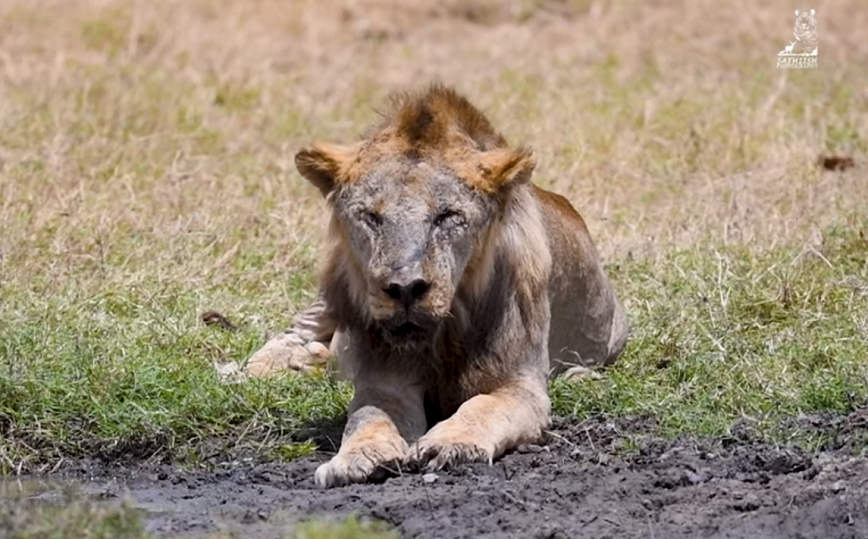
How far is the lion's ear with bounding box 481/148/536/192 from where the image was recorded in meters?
6.47

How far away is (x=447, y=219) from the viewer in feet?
20.6

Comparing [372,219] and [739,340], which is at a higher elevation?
[372,219]

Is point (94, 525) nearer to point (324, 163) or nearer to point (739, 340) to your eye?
point (324, 163)

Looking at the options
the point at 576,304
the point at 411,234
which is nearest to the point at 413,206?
the point at 411,234

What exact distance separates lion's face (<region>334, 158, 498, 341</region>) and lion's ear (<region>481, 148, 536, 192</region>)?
0.07m

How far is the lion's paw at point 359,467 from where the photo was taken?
19.6ft

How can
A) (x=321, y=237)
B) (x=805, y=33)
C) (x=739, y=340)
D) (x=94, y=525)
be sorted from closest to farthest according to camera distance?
(x=94, y=525)
(x=739, y=340)
(x=321, y=237)
(x=805, y=33)

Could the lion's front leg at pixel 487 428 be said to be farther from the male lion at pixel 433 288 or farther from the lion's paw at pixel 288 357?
the lion's paw at pixel 288 357

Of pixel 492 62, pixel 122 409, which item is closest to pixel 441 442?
pixel 122 409

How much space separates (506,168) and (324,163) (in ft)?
2.26

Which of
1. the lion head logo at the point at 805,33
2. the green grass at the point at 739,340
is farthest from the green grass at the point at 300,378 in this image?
the lion head logo at the point at 805,33

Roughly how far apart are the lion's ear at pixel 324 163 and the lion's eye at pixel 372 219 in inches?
10.3

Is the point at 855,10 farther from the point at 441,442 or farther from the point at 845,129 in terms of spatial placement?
the point at 441,442

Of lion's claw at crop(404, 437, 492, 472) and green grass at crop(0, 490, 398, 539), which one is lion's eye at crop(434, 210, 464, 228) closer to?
lion's claw at crop(404, 437, 492, 472)
